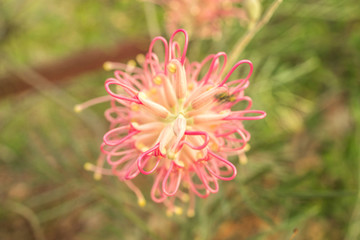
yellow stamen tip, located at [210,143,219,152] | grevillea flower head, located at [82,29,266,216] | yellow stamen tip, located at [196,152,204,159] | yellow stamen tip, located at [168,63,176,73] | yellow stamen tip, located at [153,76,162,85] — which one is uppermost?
yellow stamen tip, located at [153,76,162,85]

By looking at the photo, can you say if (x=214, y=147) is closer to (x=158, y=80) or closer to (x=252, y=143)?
(x=158, y=80)

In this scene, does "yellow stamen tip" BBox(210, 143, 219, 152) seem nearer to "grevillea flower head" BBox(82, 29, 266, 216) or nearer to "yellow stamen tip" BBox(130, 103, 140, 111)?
"grevillea flower head" BBox(82, 29, 266, 216)

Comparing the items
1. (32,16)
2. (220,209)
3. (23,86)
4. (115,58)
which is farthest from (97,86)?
(220,209)

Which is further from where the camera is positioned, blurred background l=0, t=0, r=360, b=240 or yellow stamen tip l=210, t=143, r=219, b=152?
blurred background l=0, t=0, r=360, b=240

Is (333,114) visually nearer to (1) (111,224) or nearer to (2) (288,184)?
(2) (288,184)

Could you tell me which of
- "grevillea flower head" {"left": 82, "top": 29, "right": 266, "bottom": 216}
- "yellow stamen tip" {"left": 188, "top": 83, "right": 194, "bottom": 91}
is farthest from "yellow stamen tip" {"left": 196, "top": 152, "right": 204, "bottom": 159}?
"yellow stamen tip" {"left": 188, "top": 83, "right": 194, "bottom": 91}

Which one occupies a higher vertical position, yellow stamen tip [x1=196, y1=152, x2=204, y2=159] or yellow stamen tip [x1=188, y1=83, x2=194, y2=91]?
yellow stamen tip [x1=188, y1=83, x2=194, y2=91]

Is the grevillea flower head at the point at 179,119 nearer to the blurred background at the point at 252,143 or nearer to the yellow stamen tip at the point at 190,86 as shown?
the yellow stamen tip at the point at 190,86

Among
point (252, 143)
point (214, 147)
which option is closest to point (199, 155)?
point (214, 147)
